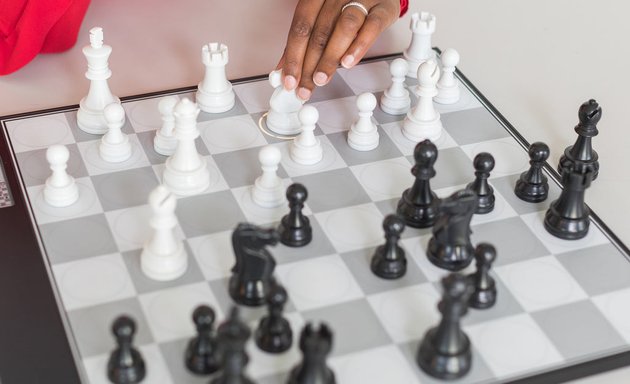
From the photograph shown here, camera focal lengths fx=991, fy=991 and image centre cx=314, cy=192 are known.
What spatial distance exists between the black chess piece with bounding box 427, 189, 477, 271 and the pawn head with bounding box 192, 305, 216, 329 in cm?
42

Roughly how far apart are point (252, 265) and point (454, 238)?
13.6 inches

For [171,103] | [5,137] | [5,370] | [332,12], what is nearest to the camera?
[5,370]

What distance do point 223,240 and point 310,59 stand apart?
0.52 m

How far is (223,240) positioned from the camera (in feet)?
5.54

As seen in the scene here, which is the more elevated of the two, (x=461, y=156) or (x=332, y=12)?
(x=332, y=12)

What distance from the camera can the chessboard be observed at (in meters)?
1.49

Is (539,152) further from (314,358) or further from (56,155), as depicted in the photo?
(56,155)

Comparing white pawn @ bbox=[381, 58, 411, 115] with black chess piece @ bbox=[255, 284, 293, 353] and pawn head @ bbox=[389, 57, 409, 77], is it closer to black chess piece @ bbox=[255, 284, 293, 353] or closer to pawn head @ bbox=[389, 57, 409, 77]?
pawn head @ bbox=[389, 57, 409, 77]

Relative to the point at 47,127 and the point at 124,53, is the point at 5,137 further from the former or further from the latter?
the point at 124,53

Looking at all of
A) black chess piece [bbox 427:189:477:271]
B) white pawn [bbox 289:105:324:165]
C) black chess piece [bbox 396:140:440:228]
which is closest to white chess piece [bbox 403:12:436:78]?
white pawn [bbox 289:105:324:165]

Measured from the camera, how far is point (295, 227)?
167 cm

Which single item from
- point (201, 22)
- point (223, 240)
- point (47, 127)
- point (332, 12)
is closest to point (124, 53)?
point (201, 22)

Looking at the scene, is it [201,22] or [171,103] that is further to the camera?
[201,22]

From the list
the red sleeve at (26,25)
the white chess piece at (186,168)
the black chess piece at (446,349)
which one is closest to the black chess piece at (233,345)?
the black chess piece at (446,349)
